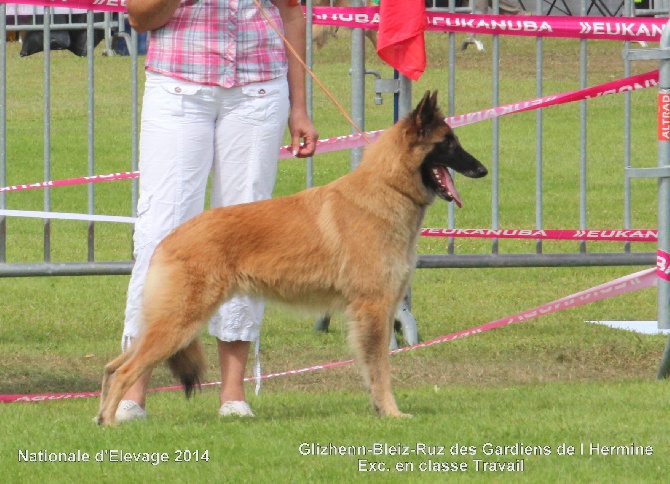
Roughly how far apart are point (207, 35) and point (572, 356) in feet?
11.2

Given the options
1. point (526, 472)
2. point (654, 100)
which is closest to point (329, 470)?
point (526, 472)

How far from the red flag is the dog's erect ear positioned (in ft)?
6.79

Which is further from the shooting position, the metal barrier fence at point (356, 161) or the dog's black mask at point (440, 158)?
the metal barrier fence at point (356, 161)

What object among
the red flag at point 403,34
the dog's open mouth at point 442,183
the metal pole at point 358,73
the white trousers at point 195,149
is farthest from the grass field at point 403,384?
the red flag at point 403,34

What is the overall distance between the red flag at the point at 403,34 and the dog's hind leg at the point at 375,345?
2481 mm

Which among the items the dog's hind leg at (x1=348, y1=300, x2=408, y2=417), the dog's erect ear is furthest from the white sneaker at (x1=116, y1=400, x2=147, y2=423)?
the dog's erect ear

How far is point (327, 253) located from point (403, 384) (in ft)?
5.68

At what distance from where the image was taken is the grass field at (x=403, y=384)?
4691 mm

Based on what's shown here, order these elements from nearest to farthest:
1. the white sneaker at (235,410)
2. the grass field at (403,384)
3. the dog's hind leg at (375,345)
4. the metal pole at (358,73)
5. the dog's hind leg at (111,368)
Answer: the grass field at (403,384), the dog's hind leg at (111,368), the dog's hind leg at (375,345), the white sneaker at (235,410), the metal pole at (358,73)

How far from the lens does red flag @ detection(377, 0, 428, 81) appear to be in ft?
24.6

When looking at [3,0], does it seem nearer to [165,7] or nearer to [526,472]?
[165,7]

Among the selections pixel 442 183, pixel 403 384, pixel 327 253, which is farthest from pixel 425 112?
pixel 403 384

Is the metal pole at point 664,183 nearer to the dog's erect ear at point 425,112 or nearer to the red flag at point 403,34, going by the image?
the red flag at point 403,34

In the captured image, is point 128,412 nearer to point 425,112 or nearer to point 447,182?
point 447,182
